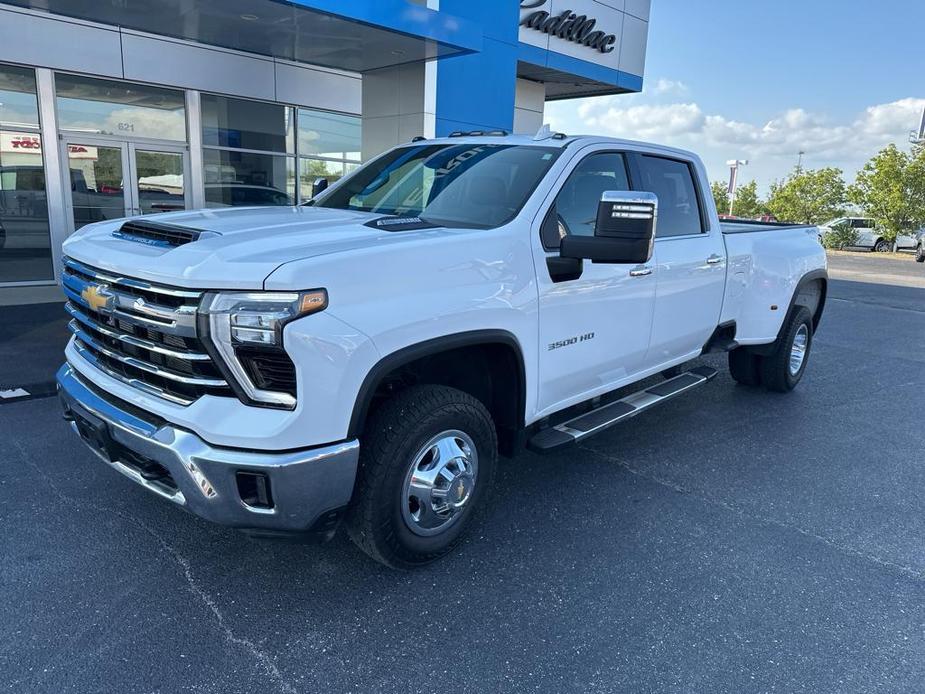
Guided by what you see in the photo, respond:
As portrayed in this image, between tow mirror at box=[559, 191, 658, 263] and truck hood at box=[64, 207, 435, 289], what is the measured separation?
792 millimetres

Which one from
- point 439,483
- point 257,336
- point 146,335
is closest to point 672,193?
point 439,483

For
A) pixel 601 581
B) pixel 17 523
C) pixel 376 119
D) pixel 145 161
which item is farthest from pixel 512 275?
pixel 145 161

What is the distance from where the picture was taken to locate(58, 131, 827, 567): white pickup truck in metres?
2.42

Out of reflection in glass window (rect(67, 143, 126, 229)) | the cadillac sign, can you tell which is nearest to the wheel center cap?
reflection in glass window (rect(67, 143, 126, 229))

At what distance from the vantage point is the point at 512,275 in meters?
3.12

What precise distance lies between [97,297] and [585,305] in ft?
7.68

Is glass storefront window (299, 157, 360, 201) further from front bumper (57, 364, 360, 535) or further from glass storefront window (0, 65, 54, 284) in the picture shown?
front bumper (57, 364, 360, 535)

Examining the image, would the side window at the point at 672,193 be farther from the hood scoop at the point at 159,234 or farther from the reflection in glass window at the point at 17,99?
the reflection in glass window at the point at 17,99

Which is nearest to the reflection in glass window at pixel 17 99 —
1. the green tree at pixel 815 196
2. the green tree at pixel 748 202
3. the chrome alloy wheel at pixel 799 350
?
the chrome alloy wheel at pixel 799 350

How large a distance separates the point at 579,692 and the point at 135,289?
2299 mm

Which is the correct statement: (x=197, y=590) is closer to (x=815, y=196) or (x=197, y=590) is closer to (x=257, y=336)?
(x=257, y=336)

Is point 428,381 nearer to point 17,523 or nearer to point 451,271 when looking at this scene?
point 451,271

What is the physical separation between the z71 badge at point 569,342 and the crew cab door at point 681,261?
783 millimetres

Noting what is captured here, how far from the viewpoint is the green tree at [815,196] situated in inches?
1628
